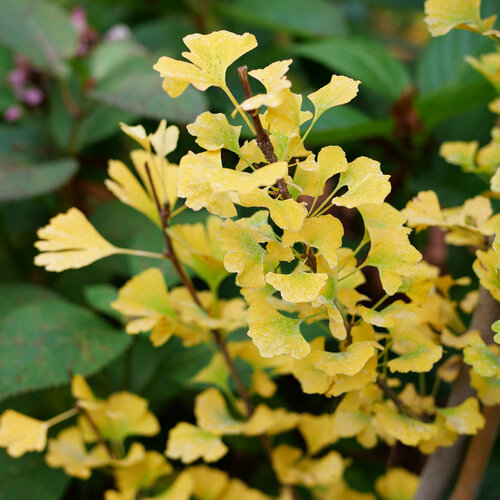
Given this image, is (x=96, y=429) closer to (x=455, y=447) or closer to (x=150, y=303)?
(x=150, y=303)

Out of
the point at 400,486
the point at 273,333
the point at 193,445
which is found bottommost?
the point at 400,486

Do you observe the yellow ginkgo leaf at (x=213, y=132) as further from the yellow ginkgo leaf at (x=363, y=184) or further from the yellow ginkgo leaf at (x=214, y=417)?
the yellow ginkgo leaf at (x=214, y=417)

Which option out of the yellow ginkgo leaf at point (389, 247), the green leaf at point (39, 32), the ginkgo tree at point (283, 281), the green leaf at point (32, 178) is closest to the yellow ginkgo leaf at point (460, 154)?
the ginkgo tree at point (283, 281)

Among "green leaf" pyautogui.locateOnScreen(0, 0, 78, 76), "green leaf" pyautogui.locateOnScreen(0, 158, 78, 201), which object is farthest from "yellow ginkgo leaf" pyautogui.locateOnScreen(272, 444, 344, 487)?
"green leaf" pyautogui.locateOnScreen(0, 0, 78, 76)

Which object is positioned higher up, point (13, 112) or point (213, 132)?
point (213, 132)

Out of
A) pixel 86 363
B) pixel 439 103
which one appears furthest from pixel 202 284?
pixel 439 103

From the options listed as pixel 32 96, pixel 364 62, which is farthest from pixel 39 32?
pixel 364 62

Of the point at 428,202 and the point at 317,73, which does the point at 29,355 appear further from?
the point at 317,73
